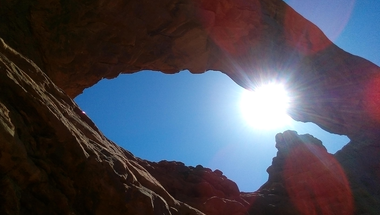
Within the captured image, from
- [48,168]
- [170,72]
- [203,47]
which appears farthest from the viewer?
[170,72]

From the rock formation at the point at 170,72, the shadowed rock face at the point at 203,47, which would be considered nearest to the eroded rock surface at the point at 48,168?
the rock formation at the point at 170,72

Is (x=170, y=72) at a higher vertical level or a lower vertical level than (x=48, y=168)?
higher

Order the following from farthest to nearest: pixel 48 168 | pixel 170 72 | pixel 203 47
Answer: pixel 170 72 → pixel 203 47 → pixel 48 168

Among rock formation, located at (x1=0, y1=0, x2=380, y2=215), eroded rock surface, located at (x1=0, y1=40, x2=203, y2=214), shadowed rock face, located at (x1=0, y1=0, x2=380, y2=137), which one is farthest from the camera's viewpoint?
shadowed rock face, located at (x1=0, y1=0, x2=380, y2=137)

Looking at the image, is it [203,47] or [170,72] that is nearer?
[203,47]

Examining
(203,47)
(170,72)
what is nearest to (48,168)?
(170,72)

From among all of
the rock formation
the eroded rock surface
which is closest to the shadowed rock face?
the rock formation

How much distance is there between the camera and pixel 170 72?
26.5 metres

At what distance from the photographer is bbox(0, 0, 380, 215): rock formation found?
5969mm

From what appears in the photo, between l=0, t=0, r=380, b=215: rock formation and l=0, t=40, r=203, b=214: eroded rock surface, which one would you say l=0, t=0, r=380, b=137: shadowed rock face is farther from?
l=0, t=40, r=203, b=214: eroded rock surface

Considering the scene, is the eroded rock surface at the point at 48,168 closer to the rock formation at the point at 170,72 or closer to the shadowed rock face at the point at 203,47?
the rock formation at the point at 170,72

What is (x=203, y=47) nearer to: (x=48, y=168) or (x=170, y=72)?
(x=170, y=72)

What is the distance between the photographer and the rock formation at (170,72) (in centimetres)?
597

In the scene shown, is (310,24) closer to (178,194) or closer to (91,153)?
(178,194)
